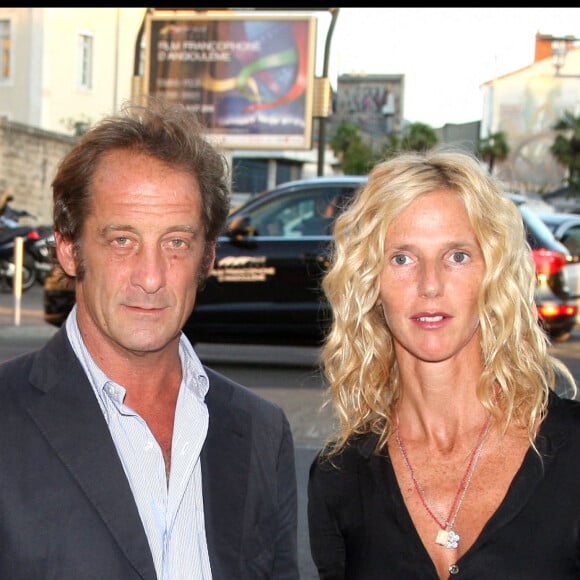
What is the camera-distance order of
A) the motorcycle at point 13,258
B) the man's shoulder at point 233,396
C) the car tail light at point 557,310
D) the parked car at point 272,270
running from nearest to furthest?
the man's shoulder at point 233,396, the parked car at point 272,270, the car tail light at point 557,310, the motorcycle at point 13,258

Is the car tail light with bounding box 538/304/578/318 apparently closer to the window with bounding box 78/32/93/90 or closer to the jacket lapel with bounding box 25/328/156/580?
the jacket lapel with bounding box 25/328/156/580

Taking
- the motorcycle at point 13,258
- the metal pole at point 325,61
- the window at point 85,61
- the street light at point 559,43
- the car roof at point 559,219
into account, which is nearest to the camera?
the car roof at point 559,219

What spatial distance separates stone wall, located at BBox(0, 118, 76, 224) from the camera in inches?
1267

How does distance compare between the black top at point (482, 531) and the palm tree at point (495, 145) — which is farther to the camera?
the palm tree at point (495, 145)

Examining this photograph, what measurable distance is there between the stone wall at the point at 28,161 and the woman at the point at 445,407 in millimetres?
29490

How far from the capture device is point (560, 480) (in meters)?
2.66

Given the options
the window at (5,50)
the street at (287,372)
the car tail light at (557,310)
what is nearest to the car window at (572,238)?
Result: the street at (287,372)

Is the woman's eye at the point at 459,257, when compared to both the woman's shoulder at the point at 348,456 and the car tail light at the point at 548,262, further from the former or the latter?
the car tail light at the point at 548,262

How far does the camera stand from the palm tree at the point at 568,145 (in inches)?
3425

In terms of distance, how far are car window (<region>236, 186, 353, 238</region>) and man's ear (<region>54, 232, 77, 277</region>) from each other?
7.92 m

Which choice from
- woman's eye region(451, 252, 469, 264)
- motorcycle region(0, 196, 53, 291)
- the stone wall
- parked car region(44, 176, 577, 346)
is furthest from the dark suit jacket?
the stone wall

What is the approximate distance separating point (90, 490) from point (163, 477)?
181mm

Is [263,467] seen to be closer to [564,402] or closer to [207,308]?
[564,402]

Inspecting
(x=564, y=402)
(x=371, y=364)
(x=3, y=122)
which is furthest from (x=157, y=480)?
(x=3, y=122)
